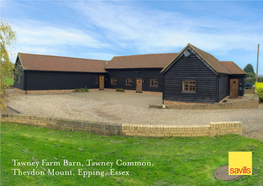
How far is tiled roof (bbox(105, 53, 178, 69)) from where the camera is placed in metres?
31.5

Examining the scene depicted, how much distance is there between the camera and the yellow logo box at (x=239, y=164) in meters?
5.22

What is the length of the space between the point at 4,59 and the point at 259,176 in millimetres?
13054

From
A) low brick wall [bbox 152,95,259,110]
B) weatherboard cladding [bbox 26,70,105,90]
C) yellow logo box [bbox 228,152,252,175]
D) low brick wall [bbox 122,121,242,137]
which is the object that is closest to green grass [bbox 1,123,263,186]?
yellow logo box [bbox 228,152,252,175]

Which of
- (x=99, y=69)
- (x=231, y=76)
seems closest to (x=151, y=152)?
(x=231, y=76)

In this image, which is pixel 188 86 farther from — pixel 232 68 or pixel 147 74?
pixel 147 74

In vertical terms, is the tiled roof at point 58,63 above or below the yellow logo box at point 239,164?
above

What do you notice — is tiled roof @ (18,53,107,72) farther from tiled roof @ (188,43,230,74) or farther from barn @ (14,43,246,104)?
tiled roof @ (188,43,230,74)

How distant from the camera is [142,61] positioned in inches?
1332

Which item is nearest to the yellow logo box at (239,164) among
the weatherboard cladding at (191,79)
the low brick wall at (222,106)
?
the low brick wall at (222,106)

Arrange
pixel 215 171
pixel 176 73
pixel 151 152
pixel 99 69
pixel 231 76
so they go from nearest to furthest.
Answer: pixel 215 171, pixel 151 152, pixel 176 73, pixel 231 76, pixel 99 69

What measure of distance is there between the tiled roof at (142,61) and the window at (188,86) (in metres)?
10.6

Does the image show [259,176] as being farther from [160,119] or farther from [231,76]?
[231,76]

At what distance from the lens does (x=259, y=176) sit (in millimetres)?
5020

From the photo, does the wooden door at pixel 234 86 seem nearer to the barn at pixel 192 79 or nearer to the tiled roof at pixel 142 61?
the barn at pixel 192 79
